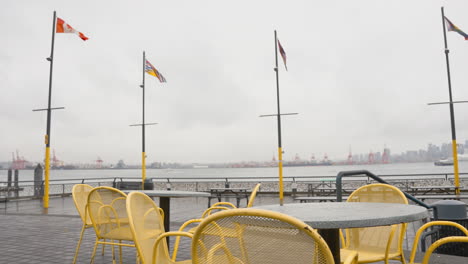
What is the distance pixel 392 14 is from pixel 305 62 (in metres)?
17.6

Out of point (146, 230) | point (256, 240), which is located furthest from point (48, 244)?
point (256, 240)

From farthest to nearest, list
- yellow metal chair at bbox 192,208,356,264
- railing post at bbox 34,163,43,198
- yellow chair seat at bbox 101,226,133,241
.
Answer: railing post at bbox 34,163,43,198
yellow chair seat at bbox 101,226,133,241
yellow metal chair at bbox 192,208,356,264

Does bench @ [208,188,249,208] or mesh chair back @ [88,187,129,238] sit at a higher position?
mesh chair back @ [88,187,129,238]

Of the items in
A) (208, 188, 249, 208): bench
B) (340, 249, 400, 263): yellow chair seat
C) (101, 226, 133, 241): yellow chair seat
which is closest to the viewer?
(340, 249, 400, 263): yellow chair seat

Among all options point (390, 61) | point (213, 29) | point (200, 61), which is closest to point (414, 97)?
point (390, 61)

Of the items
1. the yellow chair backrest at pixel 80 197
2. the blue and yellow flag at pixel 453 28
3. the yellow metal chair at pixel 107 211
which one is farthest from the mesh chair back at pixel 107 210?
the blue and yellow flag at pixel 453 28

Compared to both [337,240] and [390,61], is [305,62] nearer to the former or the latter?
[390,61]

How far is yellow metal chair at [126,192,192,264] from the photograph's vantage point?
7.49ft

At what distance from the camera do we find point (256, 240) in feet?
4.37

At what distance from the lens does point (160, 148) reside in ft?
302

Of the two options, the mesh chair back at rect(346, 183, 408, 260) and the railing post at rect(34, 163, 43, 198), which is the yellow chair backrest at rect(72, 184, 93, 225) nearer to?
the mesh chair back at rect(346, 183, 408, 260)

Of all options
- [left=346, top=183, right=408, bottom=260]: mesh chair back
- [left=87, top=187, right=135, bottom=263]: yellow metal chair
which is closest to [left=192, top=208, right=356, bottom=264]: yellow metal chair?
[left=346, top=183, right=408, bottom=260]: mesh chair back

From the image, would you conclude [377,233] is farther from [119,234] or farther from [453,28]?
[453,28]

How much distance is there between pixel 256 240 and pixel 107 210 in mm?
2657
